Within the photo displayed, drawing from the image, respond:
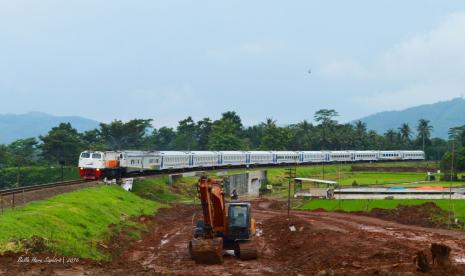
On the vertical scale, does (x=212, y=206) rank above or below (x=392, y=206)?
above

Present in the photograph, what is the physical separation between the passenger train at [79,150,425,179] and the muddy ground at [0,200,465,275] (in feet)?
43.0

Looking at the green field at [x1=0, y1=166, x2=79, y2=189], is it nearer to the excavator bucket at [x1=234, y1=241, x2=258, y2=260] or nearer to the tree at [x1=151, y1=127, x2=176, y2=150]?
the excavator bucket at [x1=234, y1=241, x2=258, y2=260]

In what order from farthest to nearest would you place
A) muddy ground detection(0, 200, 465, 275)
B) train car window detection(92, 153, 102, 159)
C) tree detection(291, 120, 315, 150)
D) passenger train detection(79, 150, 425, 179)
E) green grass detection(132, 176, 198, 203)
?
tree detection(291, 120, 315, 150), green grass detection(132, 176, 198, 203), passenger train detection(79, 150, 425, 179), train car window detection(92, 153, 102, 159), muddy ground detection(0, 200, 465, 275)

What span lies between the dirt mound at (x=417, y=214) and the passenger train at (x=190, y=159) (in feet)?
79.5

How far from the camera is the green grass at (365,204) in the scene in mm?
45562

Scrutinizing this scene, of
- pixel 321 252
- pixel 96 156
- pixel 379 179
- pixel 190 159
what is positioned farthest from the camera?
pixel 379 179

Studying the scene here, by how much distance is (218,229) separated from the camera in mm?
27469

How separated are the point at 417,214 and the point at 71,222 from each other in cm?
2638

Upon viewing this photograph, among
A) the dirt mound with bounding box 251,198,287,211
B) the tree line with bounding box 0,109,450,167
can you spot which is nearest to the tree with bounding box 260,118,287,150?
the tree line with bounding box 0,109,450,167

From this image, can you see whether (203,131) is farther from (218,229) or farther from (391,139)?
(218,229)

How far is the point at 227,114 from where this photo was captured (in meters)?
165

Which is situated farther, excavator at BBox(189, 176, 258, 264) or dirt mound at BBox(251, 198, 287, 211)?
dirt mound at BBox(251, 198, 287, 211)

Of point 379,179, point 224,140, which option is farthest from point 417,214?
point 224,140

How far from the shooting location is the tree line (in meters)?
Answer: 102
